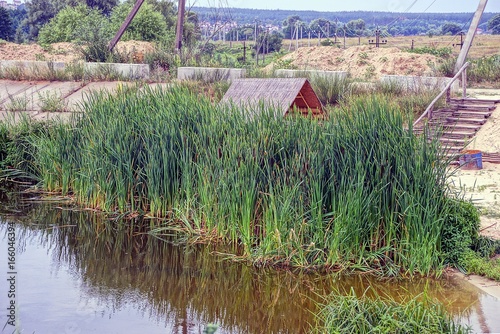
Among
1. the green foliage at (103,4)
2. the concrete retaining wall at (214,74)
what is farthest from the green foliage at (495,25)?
the concrete retaining wall at (214,74)

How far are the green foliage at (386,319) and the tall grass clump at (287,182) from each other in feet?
6.37

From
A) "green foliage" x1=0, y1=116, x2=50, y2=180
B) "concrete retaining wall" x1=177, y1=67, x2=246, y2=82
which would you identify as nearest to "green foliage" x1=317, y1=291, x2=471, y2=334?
"green foliage" x1=0, y1=116, x2=50, y2=180

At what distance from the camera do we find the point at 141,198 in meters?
10.5

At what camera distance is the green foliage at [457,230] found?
8.32m

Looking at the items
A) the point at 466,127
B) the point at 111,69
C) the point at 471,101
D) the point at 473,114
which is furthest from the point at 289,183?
the point at 111,69

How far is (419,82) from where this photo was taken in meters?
18.5

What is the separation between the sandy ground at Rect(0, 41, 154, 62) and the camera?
25786 millimetres

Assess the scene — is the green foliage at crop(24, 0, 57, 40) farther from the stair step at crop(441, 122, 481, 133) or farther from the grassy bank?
the grassy bank

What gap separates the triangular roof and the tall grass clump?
192 cm

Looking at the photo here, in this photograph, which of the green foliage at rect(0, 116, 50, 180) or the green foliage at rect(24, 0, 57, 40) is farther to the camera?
the green foliage at rect(24, 0, 57, 40)

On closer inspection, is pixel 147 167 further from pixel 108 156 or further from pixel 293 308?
pixel 293 308

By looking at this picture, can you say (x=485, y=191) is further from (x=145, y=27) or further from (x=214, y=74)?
(x=145, y=27)

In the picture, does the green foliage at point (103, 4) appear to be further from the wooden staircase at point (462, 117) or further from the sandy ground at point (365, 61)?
the wooden staircase at point (462, 117)

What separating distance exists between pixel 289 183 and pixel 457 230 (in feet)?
6.55
